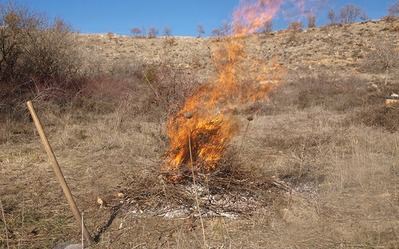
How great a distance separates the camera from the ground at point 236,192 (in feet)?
15.2

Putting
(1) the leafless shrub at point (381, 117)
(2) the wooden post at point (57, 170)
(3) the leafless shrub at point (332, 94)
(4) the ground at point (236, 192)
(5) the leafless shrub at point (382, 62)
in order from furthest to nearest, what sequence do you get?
(5) the leafless shrub at point (382, 62) → (3) the leafless shrub at point (332, 94) → (1) the leafless shrub at point (381, 117) → (4) the ground at point (236, 192) → (2) the wooden post at point (57, 170)

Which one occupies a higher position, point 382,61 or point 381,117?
point 382,61

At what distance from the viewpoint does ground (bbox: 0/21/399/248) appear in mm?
→ 4645

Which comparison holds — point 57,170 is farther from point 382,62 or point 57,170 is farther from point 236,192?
point 382,62

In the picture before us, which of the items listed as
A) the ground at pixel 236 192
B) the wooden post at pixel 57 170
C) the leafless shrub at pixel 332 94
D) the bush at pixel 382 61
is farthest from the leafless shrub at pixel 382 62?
the wooden post at pixel 57 170

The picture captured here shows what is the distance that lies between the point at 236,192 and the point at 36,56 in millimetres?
12777

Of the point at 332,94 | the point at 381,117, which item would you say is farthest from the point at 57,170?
the point at 332,94

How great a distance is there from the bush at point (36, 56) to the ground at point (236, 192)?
240 cm

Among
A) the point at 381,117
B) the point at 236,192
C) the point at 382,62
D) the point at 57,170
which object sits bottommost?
the point at 236,192

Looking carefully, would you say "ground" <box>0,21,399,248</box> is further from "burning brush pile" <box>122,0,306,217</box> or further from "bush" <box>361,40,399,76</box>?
"bush" <box>361,40,399,76</box>

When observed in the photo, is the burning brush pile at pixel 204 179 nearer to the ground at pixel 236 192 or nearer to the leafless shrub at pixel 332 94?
the ground at pixel 236 192

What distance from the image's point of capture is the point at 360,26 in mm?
33281

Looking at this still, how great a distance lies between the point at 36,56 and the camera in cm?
1608

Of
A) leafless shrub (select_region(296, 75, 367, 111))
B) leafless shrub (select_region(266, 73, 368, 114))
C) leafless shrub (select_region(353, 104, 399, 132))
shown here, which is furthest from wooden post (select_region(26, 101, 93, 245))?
leafless shrub (select_region(296, 75, 367, 111))
